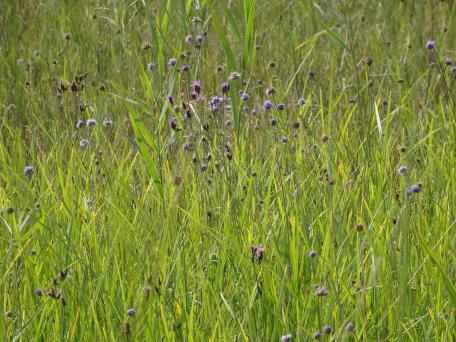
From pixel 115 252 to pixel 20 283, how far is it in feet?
0.81

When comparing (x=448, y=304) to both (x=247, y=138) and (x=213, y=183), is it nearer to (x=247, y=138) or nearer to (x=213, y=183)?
(x=213, y=183)

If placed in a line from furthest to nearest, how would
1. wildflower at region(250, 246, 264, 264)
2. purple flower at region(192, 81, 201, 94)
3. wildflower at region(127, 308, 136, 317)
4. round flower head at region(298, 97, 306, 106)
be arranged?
1. round flower head at region(298, 97, 306, 106)
2. purple flower at region(192, 81, 201, 94)
3. wildflower at region(250, 246, 264, 264)
4. wildflower at region(127, 308, 136, 317)

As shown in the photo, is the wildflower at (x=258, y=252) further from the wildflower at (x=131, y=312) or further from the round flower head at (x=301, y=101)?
the round flower head at (x=301, y=101)

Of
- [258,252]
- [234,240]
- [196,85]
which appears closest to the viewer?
[258,252]

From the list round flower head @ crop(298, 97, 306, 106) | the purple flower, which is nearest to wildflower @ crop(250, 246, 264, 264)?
the purple flower

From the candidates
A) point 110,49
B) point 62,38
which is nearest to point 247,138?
point 110,49

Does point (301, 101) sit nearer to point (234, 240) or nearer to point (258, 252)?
point (234, 240)

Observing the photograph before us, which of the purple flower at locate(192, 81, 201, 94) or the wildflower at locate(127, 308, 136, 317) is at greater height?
the purple flower at locate(192, 81, 201, 94)

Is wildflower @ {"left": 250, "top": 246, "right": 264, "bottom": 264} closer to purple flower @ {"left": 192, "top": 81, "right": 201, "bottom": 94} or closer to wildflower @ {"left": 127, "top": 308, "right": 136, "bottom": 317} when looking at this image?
wildflower @ {"left": 127, "top": 308, "right": 136, "bottom": 317}

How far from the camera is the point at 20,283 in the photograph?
7.57 feet

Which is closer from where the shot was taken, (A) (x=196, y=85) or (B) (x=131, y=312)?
(B) (x=131, y=312)

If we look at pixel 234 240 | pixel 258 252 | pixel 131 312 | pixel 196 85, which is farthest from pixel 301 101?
pixel 131 312

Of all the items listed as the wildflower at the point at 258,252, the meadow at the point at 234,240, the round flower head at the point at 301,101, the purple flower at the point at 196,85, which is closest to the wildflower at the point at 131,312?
the meadow at the point at 234,240

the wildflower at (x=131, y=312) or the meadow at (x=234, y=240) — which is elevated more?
the wildflower at (x=131, y=312)
